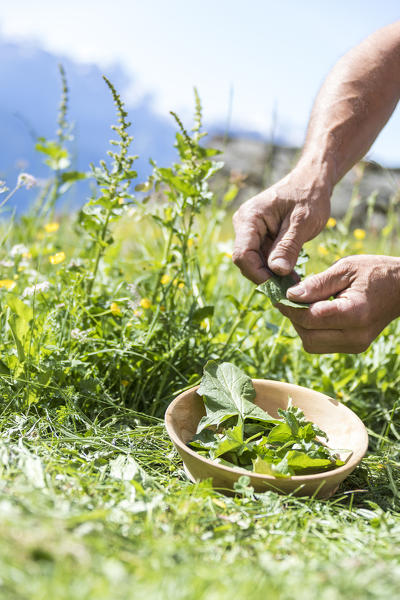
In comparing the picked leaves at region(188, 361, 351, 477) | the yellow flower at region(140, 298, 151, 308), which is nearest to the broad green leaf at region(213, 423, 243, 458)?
the picked leaves at region(188, 361, 351, 477)

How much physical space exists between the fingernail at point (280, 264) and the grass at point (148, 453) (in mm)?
318

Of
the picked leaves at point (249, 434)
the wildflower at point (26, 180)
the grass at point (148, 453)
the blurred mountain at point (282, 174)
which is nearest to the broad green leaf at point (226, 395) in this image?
the picked leaves at point (249, 434)

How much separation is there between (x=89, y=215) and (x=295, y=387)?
Answer: 88 cm

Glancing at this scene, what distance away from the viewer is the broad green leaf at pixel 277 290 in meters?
1.51

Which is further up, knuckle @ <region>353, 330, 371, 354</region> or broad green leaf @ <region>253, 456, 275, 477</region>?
knuckle @ <region>353, 330, 371, 354</region>

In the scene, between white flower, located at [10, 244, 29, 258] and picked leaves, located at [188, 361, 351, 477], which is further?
white flower, located at [10, 244, 29, 258]

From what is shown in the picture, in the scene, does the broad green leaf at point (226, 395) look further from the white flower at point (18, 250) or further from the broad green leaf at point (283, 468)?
the white flower at point (18, 250)

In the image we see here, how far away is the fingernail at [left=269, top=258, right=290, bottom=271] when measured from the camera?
5.04 ft

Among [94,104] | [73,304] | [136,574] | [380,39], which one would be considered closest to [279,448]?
[136,574]

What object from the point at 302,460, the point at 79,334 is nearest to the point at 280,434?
the point at 302,460

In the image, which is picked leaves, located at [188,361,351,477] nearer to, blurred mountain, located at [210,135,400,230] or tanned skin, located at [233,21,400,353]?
tanned skin, located at [233,21,400,353]

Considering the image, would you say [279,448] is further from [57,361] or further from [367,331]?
[57,361]

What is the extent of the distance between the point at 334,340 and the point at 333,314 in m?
0.11

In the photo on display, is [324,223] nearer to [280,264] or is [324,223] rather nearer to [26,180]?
→ [280,264]
